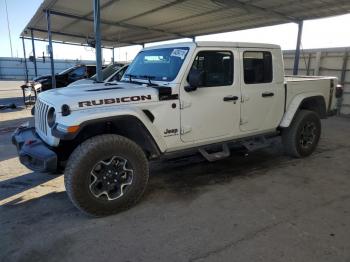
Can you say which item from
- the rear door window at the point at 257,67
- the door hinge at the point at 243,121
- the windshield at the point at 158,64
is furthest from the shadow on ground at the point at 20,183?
the rear door window at the point at 257,67

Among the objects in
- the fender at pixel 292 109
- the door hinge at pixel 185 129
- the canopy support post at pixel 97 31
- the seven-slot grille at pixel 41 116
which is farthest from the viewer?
the canopy support post at pixel 97 31

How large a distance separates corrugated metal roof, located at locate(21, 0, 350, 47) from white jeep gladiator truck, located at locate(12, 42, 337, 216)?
4.68 meters

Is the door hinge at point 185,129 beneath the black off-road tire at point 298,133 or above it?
above

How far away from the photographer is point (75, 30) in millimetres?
15523

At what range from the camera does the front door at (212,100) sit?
4.12 meters

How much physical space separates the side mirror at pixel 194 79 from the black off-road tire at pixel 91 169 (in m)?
1.04

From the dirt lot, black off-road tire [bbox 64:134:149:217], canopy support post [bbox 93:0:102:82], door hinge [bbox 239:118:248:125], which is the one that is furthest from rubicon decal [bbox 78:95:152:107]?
canopy support post [bbox 93:0:102:82]

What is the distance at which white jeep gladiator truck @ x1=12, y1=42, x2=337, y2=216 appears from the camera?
3434 mm

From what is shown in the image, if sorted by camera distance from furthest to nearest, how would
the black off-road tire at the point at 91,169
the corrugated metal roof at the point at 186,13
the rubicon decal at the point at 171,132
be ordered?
the corrugated metal roof at the point at 186,13
the rubicon decal at the point at 171,132
the black off-road tire at the point at 91,169

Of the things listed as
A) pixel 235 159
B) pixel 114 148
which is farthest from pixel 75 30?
pixel 114 148

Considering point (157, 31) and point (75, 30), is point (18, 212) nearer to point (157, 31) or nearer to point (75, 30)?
point (157, 31)

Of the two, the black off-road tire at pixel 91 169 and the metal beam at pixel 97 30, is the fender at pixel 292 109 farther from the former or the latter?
the metal beam at pixel 97 30

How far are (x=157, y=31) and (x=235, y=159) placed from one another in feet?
32.8

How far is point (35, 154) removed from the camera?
11.6 feet
